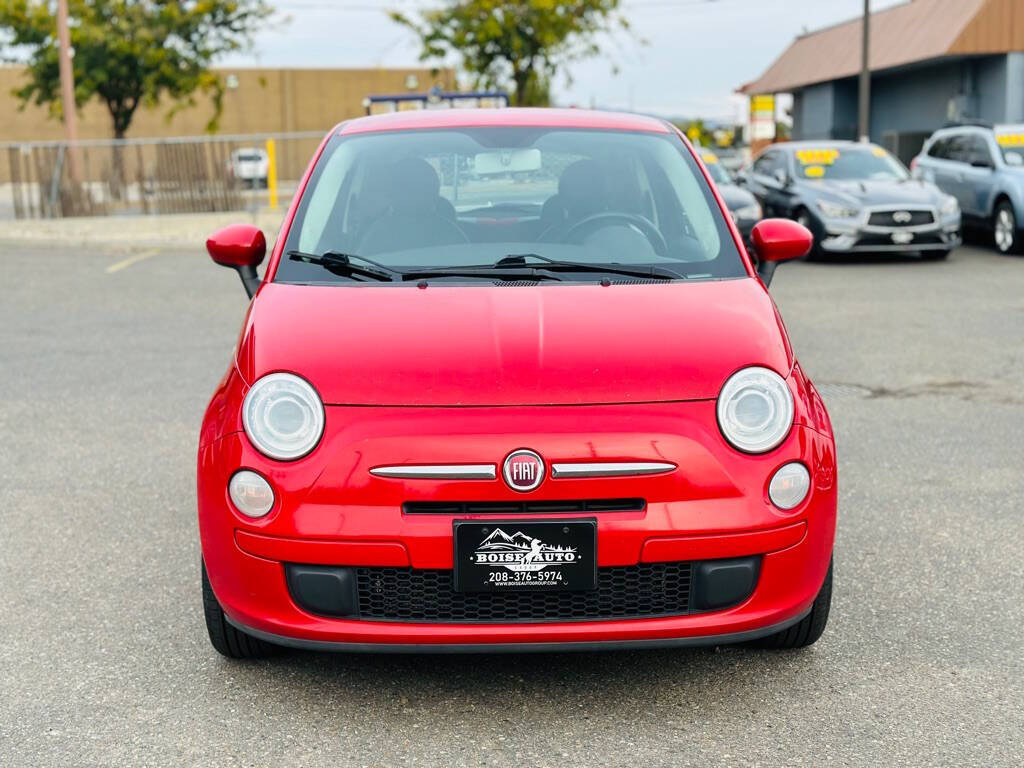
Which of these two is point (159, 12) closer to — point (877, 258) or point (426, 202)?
point (877, 258)

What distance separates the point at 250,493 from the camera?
10.7 feet

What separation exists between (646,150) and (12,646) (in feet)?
8.57

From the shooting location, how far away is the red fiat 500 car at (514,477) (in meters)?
3.18

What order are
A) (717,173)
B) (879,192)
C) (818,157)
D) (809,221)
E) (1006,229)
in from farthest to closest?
(717,173), (818,157), (1006,229), (809,221), (879,192)

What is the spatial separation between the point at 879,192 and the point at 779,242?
1193 cm

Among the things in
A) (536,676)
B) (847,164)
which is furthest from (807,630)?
(847,164)

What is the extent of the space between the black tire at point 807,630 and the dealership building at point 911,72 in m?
30.0

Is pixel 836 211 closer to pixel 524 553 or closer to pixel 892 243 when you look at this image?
pixel 892 243

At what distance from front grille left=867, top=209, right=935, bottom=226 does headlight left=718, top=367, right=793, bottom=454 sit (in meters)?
12.8

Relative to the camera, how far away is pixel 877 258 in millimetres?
16547

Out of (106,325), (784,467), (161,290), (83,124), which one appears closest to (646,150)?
(784,467)

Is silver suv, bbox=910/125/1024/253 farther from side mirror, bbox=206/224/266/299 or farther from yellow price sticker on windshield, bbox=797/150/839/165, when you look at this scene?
side mirror, bbox=206/224/266/299

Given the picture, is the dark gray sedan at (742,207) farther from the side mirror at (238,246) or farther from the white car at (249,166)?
the side mirror at (238,246)

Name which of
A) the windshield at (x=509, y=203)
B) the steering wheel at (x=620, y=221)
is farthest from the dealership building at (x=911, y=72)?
the steering wheel at (x=620, y=221)
